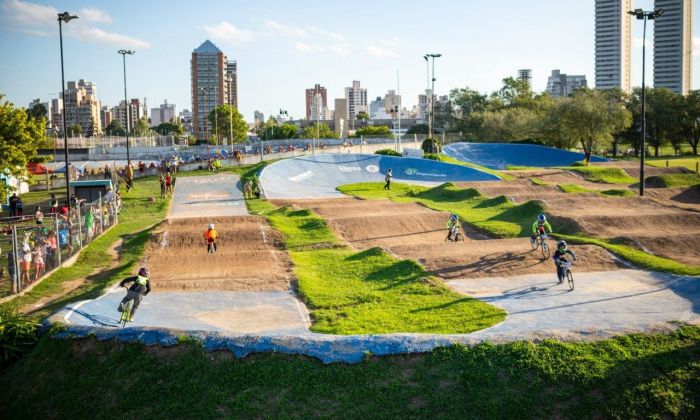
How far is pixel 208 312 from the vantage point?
17.7 meters

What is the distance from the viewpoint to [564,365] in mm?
11383

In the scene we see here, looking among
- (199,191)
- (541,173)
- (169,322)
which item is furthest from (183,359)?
(541,173)

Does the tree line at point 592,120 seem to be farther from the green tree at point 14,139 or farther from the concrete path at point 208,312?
the concrete path at point 208,312

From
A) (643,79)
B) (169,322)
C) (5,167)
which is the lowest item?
(169,322)

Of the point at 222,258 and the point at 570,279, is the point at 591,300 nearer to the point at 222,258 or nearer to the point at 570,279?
the point at 570,279

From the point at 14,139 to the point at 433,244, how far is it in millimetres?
29860

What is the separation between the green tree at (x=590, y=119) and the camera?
66375 mm

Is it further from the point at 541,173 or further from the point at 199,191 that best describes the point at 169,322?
the point at 541,173

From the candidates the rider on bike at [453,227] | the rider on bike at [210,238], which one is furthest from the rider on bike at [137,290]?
the rider on bike at [453,227]

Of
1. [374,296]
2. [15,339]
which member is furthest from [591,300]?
[15,339]

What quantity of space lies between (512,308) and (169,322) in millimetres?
9251

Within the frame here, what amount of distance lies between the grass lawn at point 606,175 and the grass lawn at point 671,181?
470 cm

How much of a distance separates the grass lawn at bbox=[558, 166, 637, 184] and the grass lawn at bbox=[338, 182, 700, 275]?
15.5 metres

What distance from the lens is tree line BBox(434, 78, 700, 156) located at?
67.2m
